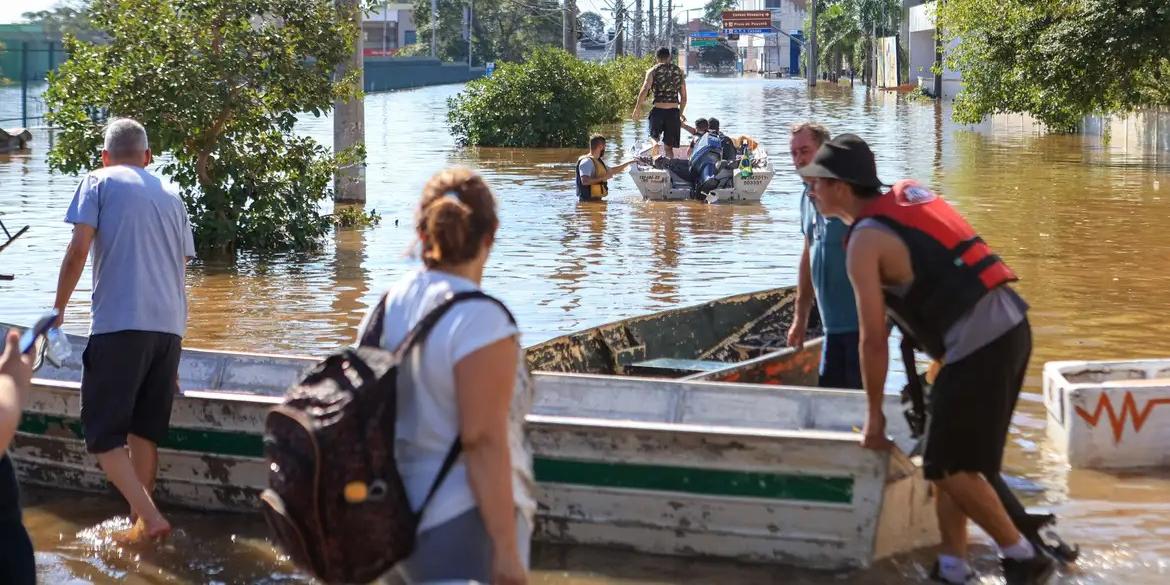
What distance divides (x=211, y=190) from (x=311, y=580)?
9209 mm

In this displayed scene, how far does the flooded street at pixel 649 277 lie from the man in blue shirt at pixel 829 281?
42.1 inches

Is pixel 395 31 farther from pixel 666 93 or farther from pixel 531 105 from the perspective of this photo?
pixel 666 93

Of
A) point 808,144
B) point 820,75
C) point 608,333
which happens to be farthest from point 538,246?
point 820,75

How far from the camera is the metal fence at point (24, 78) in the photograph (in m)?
37.1

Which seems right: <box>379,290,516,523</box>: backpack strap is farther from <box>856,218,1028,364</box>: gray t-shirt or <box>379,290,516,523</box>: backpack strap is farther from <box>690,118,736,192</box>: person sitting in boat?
<box>690,118,736,192</box>: person sitting in boat

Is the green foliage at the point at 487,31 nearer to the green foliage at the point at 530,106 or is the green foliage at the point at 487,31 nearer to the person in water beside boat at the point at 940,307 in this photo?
the green foliage at the point at 530,106

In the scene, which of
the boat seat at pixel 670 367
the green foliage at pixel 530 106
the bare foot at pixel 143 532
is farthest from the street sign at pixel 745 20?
the bare foot at pixel 143 532

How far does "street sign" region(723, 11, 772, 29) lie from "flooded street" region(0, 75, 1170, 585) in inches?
4756

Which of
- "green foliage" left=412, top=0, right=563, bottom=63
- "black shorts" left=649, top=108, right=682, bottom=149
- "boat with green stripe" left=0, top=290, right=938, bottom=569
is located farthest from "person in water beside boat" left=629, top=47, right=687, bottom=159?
"green foliage" left=412, top=0, right=563, bottom=63

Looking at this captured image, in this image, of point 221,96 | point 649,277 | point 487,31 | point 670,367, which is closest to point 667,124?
point 649,277

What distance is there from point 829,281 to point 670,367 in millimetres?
1817

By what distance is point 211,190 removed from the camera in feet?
47.7

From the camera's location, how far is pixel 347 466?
3.18m

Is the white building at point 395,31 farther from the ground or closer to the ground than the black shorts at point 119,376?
farther from the ground
